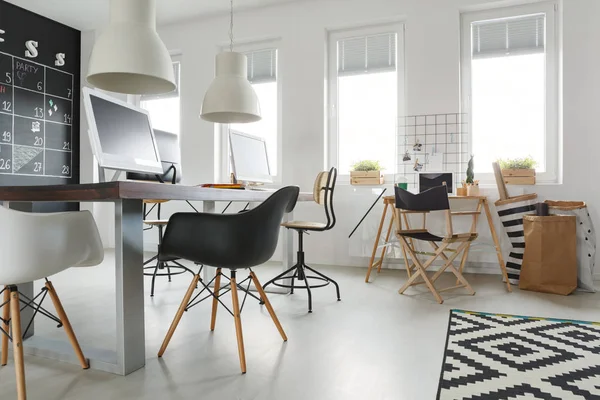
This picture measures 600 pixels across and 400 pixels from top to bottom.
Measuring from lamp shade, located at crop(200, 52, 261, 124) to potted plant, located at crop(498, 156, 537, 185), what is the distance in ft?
7.22

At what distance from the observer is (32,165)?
465 centimetres

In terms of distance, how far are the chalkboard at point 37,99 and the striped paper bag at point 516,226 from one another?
4.75 metres

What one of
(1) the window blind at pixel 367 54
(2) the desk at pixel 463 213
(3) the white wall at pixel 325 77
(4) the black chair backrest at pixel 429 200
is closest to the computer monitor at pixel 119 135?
(4) the black chair backrest at pixel 429 200

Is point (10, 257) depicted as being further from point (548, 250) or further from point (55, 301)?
point (548, 250)

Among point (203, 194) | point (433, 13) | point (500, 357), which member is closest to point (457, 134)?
point (433, 13)

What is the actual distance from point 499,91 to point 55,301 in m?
3.81

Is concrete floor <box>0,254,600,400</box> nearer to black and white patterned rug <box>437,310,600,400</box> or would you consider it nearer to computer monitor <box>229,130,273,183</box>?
black and white patterned rug <box>437,310,600,400</box>

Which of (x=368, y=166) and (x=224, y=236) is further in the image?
(x=368, y=166)

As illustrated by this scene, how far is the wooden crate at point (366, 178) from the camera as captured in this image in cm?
400

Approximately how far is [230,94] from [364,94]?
1895 mm

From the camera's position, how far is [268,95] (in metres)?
4.64

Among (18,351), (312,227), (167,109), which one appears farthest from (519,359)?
(167,109)

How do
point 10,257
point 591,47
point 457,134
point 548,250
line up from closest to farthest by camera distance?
point 10,257 → point 548,250 → point 591,47 → point 457,134

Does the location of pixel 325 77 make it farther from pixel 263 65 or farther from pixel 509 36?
pixel 509 36
